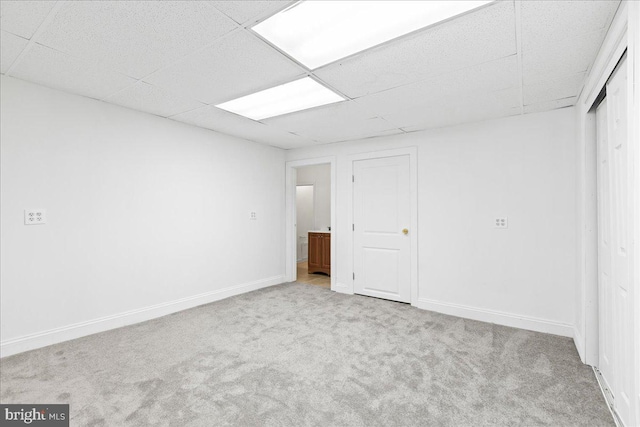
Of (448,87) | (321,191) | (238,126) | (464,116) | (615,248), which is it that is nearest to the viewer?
(615,248)

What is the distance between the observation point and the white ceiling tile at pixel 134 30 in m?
1.64

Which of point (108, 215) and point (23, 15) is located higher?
point (23, 15)

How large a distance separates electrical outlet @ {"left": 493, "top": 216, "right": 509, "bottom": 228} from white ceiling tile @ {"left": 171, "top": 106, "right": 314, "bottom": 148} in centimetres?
281

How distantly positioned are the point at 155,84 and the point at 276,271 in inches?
134

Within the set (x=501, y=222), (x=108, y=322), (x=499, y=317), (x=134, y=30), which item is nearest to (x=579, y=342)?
(x=499, y=317)

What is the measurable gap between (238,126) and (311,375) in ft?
10.1

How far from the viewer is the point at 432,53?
6.74 feet

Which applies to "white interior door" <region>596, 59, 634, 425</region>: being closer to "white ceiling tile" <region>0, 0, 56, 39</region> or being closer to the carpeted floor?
the carpeted floor

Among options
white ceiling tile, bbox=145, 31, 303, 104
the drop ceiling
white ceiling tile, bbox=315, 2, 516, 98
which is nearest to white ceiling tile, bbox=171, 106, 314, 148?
the drop ceiling

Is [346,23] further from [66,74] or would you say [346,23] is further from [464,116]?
[66,74]

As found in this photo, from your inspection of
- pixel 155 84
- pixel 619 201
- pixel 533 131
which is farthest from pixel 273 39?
pixel 533 131

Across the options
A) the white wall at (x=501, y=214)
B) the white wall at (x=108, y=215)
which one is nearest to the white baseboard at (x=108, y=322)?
the white wall at (x=108, y=215)

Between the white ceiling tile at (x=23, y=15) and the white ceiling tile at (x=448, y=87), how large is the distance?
2.30 meters

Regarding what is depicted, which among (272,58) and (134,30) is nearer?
(134,30)
